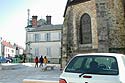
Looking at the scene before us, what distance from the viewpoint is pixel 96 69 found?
269 inches

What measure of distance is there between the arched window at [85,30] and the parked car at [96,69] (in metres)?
15.1

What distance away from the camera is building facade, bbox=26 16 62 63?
58562 mm

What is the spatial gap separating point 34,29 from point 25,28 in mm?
3458

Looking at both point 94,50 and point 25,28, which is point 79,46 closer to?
point 94,50

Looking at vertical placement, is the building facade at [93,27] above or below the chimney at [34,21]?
below

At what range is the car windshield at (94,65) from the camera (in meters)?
6.62

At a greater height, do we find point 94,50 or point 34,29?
point 34,29

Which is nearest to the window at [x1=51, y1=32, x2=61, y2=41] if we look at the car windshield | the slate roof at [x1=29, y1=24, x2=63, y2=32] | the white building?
the slate roof at [x1=29, y1=24, x2=63, y2=32]

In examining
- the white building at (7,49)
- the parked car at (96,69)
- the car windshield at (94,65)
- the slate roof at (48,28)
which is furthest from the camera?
the white building at (7,49)

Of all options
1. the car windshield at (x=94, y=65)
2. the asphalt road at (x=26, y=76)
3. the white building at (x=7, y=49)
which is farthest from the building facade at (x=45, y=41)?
the car windshield at (x=94, y=65)

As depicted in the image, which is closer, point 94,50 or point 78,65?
point 78,65

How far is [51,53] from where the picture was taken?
192 ft

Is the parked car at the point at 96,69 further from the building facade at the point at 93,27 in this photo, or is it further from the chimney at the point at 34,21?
→ the chimney at the point at 34,21

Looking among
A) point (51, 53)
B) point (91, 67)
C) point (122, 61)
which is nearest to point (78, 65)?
point (91, 67)
